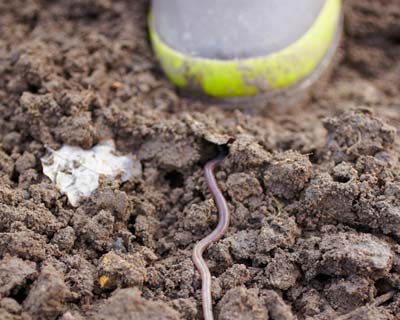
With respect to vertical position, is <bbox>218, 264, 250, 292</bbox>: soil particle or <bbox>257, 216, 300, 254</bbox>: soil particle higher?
<bbox>257, 216, 300, 254</bbox>: soil particle

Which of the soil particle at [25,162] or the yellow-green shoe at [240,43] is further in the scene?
the yellow-green shoe at [240,43]

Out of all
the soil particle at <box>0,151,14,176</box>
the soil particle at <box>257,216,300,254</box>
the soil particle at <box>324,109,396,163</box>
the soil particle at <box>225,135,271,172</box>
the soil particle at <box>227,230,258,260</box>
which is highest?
the soil particle at <box>324,109,396,163</box>

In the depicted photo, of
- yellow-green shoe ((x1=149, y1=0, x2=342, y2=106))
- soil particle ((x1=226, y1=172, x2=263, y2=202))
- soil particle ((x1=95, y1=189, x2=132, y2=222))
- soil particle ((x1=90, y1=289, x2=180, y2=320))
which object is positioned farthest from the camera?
yellow-green shoe ((x1=149, y1=0, x2=342, y2=106))

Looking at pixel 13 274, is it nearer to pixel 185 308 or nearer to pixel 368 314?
pixel 185 308

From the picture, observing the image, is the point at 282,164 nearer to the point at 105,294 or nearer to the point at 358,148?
the point at 358,148

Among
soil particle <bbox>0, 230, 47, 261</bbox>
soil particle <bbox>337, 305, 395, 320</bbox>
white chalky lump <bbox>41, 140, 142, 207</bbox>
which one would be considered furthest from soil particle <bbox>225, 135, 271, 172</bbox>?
soil particle <bbox>0, 230, 47, 261</bbox>

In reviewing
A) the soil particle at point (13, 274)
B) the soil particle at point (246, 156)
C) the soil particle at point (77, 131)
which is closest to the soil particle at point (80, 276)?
the soil particle at point (13, 274)

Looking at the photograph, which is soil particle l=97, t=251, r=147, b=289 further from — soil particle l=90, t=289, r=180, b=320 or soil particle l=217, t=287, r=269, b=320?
soil particle l=217, t=287, r=269, b=320

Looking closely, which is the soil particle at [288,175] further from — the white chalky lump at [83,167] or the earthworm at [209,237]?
the white chalky lump at [83,167]
